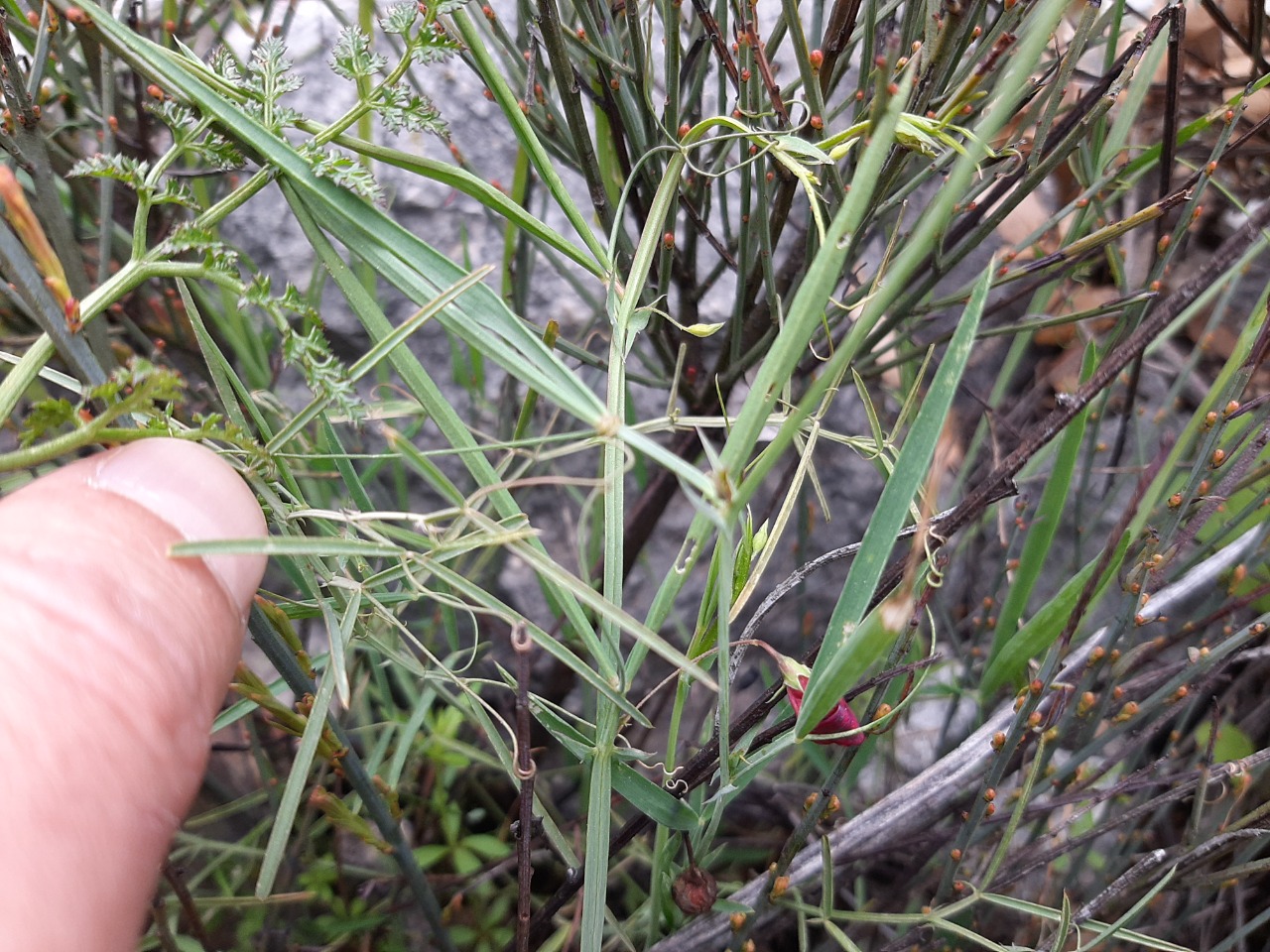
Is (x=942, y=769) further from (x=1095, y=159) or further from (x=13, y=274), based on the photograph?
(x=13, y=274)

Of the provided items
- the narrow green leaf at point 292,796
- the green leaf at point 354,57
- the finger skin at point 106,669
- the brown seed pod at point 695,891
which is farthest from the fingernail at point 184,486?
the brown seed pod at point 695,891

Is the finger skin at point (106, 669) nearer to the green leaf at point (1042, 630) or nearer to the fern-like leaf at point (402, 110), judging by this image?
the fern-like leaf at point (402, 110)

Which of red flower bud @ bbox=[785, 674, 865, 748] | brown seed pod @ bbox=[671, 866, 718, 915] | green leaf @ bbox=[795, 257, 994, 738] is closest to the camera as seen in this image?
green leaf @ bbox=[795, 257, 994, 738]

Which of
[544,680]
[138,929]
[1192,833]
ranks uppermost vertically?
[138,929]

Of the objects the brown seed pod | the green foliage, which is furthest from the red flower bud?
the brown seed pod

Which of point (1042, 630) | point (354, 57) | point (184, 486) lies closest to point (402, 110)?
point (354, 57)

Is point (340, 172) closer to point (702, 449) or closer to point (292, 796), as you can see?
point (292, 796)

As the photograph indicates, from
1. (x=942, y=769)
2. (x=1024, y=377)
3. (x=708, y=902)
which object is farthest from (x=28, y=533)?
(x=1024, y=377)

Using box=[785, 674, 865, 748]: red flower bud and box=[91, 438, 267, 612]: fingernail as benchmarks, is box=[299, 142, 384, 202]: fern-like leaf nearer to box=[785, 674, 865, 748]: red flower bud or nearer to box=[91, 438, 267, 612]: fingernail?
box=[91, 438, 267, 612]: fingernail
